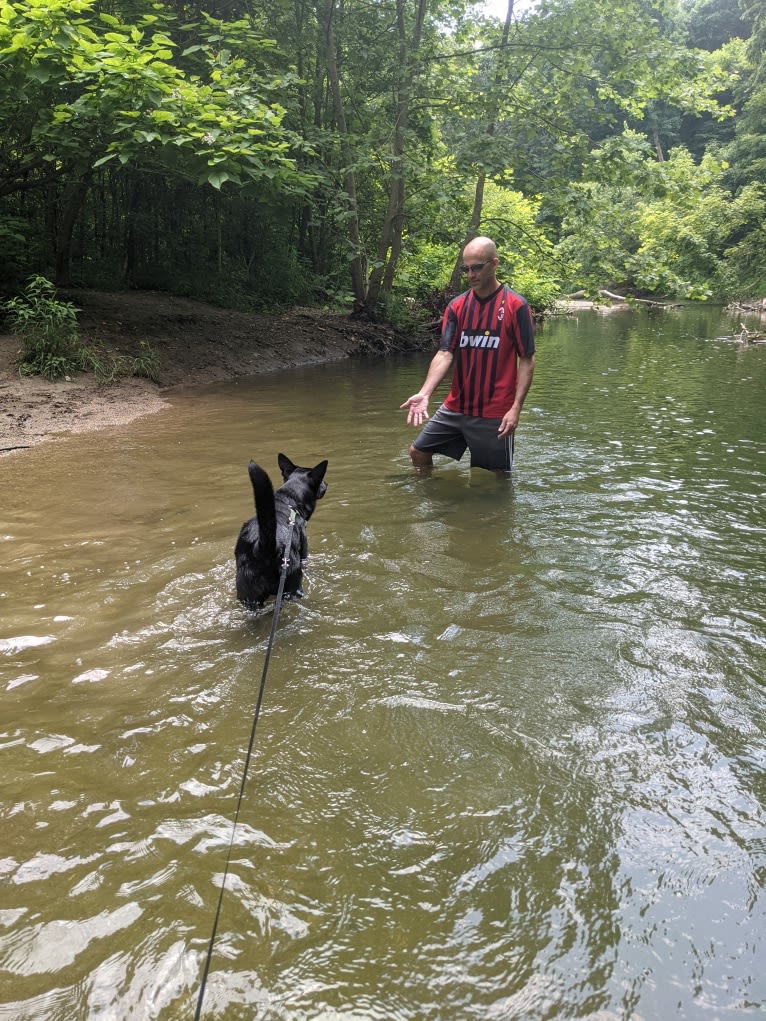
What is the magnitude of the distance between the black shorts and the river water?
55cm

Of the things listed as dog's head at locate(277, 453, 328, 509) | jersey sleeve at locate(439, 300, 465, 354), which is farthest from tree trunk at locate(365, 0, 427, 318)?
dog's head at locate(277, 453, 328, 509)

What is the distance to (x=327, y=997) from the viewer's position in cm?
150

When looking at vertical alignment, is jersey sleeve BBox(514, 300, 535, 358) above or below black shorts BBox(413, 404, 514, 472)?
above

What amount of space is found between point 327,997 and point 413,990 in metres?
0.21

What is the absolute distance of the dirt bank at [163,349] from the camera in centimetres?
830

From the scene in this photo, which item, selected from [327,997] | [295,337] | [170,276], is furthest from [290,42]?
[327,997]

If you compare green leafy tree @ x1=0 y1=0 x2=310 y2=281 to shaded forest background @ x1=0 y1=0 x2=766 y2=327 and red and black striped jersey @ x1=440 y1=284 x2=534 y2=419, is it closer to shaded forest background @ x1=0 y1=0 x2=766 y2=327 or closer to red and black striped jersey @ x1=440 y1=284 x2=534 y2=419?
shaded forest background @ x1=0 y1=0 x2=766 y2=327

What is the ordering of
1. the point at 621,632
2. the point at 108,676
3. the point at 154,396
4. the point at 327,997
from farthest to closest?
the point at 154,396 → the point at 621,632 → the point at 108,676 → the point at 327,997

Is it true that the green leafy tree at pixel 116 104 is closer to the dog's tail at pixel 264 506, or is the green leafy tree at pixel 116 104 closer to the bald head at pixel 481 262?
the bald head at pixel 481 262

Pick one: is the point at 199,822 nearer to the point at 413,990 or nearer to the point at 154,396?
the point at 413,990

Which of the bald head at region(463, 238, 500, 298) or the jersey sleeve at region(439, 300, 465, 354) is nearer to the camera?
the bald head at region(463, 238, 500, 298)

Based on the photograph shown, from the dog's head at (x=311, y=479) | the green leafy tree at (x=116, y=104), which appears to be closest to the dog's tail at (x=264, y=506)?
the dog's head at (x=311, y=479)

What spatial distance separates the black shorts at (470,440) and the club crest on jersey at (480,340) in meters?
0.65

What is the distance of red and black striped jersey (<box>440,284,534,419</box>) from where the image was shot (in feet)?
16.8
